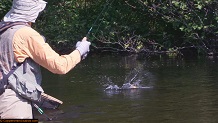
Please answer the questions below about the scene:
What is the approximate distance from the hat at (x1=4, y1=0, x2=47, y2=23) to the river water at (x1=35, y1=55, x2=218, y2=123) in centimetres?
428

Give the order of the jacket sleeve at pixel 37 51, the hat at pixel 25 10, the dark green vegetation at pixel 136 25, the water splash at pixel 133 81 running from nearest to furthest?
the jacket sleeve at pixel 37 51, the hat at pixel 25 10, the water splash at pixel 133 81, the dark green vegetation at pixel 136 25

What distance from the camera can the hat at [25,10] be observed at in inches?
142

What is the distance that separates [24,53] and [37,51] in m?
0.11

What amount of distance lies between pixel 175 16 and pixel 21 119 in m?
12.7

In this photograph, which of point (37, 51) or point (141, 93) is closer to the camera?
point (37, 51)

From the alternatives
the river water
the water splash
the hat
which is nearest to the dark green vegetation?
the river water

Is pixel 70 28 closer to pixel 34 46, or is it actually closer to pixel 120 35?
pixel 120 35

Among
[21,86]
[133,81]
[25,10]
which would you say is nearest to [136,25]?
[133,81]

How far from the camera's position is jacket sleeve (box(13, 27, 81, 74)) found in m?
3.46

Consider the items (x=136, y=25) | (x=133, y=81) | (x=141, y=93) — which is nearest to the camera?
(x=141, y=93)

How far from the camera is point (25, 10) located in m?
3.61

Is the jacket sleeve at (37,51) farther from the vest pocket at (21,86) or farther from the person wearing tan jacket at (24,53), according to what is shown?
the vest pocket at (21,86)

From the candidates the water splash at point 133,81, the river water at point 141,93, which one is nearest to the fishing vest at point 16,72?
the river water at point 141,93

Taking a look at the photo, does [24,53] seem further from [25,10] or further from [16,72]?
[25,10]
